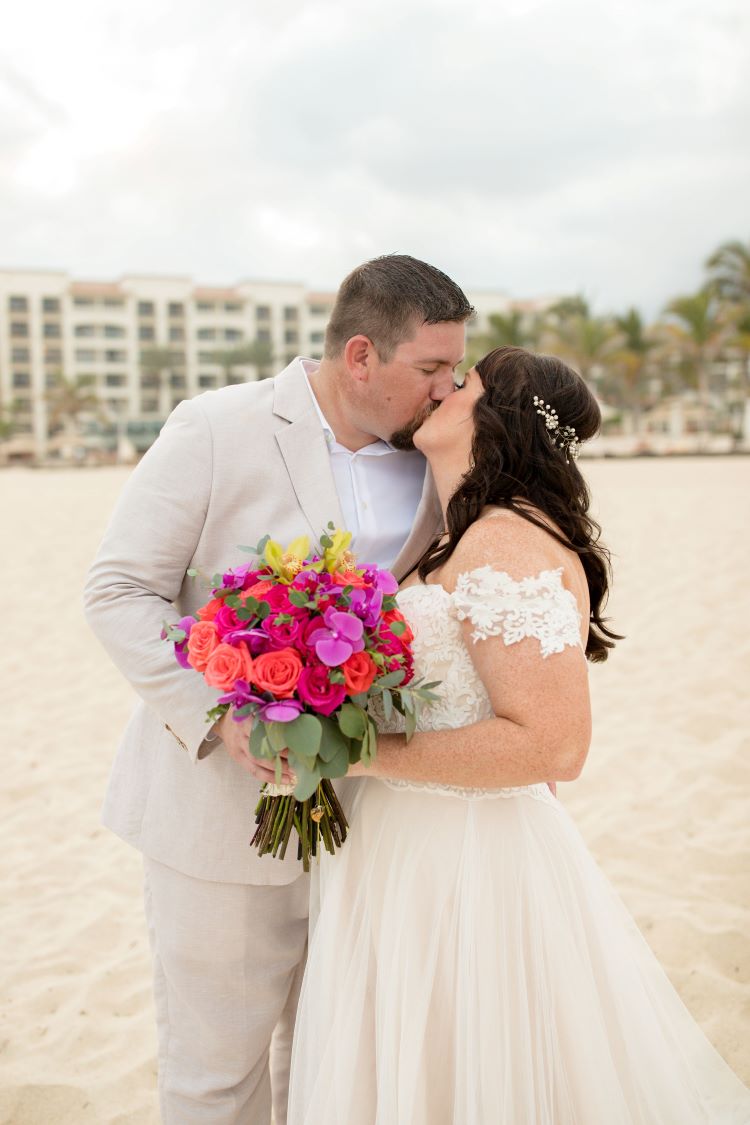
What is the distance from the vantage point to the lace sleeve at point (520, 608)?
2.24m

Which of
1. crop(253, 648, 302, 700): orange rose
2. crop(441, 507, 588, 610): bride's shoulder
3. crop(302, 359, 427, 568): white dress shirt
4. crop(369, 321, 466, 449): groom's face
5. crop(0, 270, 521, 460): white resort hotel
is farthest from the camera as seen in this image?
crop(0, 270, 521, 460): white resort hotel

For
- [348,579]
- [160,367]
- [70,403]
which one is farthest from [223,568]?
[160,367]

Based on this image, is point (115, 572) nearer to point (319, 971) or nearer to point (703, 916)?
point (319, 971)

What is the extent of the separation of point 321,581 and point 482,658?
48 cm

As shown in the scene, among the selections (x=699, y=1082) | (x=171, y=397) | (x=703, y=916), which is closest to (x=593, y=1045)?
(x=699, y=1082)

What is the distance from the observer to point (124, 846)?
18.3 ft

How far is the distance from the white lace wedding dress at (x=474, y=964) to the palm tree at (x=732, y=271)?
157 ft

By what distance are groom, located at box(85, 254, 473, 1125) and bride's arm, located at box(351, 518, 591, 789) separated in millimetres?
523

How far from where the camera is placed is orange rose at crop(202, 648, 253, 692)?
2.02 meters

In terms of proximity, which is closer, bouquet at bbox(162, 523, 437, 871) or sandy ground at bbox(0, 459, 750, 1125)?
bouquet at bbox(162, 523, 437, 871)

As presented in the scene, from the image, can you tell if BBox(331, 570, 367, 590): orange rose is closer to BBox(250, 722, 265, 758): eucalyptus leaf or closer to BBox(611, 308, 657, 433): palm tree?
BBox(250, 722, 265, 758): eucalyptus leaf

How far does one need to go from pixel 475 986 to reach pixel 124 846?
12.3 ft

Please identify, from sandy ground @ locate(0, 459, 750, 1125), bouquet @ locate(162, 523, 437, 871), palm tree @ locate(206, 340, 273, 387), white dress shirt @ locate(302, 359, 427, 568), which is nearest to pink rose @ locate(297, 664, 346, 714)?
bouquet @ locate(162, 523, 437, 871)

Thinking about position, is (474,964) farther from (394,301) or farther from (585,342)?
(585,342)
